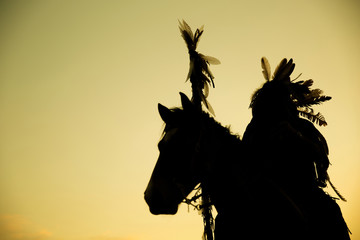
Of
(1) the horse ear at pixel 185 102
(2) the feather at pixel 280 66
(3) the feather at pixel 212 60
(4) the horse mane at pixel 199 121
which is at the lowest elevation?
(4) the horse mane at pixel 199 121

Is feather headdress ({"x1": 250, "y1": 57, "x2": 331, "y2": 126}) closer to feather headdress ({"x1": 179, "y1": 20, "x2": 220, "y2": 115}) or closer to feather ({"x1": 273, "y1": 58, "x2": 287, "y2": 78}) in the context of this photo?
feather ({"x1": 273, "y1": 58, "x2": 287, "y2": 78})

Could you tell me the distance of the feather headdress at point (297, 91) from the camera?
2920 millimetres

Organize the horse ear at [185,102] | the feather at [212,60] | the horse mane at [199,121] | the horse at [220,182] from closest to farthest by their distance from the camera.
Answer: the horse at [220,182] < the horse ear at [185,102] < the horse mane at [199,121] < the feather at [212,60]

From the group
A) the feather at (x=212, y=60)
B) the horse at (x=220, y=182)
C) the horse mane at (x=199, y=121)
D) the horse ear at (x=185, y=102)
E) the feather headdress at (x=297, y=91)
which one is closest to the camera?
the horse at (x=220, y=182)

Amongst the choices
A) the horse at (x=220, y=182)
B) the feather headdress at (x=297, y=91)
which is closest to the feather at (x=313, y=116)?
the feather headdress at (x=297, y=91)

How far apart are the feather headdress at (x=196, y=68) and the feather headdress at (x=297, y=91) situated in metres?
0.76

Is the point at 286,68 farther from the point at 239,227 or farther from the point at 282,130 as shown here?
the point at 239,227

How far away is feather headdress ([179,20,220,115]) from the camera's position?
311 cm

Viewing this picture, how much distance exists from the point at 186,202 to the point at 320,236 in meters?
1.44

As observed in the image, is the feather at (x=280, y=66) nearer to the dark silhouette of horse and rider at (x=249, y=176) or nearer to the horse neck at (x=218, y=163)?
the dark silhouette of horse and rider at (x=249, y=176)

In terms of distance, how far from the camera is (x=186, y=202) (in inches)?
81.7

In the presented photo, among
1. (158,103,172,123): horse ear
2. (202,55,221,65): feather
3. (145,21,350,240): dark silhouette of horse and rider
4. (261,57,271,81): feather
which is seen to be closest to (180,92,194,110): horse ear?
(145,21,350,240): dark silhouette of horse and rider

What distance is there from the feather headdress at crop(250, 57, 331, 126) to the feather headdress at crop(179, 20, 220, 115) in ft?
2.51

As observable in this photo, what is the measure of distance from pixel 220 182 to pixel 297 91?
1.77 metres
